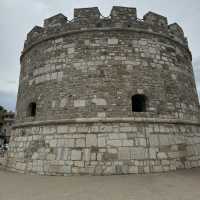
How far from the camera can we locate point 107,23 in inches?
260

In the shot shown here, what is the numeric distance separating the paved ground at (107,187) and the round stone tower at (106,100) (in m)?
0.50

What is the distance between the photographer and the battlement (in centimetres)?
661

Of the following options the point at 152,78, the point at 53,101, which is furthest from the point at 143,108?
the point at 53,101

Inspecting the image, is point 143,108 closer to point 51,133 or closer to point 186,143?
point 186,143

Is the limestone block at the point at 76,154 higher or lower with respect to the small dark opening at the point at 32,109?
lower

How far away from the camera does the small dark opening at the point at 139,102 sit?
6.01 meters

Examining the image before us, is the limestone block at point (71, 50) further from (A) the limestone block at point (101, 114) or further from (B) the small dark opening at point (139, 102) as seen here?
(B) the small dark opening at point (139, 102)

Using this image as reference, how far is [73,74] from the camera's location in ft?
20.1

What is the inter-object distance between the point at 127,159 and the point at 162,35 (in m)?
4.65

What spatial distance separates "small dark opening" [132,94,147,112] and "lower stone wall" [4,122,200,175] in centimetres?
68

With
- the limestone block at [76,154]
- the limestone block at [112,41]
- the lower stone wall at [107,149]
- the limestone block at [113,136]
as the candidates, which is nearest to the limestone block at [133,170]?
the lower stone wall at [107,149]

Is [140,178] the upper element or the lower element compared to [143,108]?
lower

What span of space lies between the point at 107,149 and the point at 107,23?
4.31 metres

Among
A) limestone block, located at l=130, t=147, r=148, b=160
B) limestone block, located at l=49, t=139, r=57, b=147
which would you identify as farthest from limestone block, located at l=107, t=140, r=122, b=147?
limestone block, located at l=49, t=139, r=57, b=147
